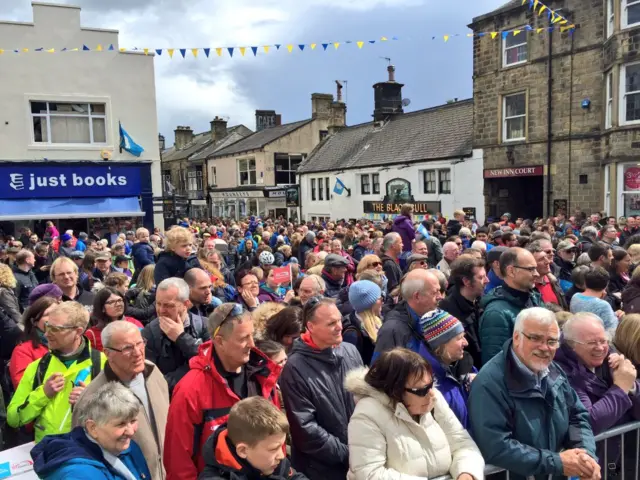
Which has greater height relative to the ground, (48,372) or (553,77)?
(553,77)

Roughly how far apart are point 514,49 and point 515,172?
454 centimetres

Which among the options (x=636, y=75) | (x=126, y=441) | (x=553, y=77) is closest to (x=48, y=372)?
(x=126, y=441)

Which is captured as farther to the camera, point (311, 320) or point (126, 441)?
point (311, 320)

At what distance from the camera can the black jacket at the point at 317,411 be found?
290 cm

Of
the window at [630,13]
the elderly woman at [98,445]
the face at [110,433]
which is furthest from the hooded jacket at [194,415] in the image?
the window at [630,13]

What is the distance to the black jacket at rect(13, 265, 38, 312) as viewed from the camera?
660 centimetres

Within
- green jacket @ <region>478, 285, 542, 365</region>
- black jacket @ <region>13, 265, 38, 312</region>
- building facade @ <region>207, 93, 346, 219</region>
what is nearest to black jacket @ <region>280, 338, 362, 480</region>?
green jacket @ <region>478, 285, 542, 365</region>

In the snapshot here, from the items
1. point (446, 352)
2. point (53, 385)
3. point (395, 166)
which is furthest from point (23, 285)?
point (395, 166)

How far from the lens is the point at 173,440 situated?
268 cm

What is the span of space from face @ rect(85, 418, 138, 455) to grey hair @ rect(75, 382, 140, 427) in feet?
0.06

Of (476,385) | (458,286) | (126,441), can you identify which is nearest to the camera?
(126,441)

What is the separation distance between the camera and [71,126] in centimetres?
1686

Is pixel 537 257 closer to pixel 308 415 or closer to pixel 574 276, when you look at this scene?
pixel 574 276

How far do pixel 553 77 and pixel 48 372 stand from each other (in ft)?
59.7
